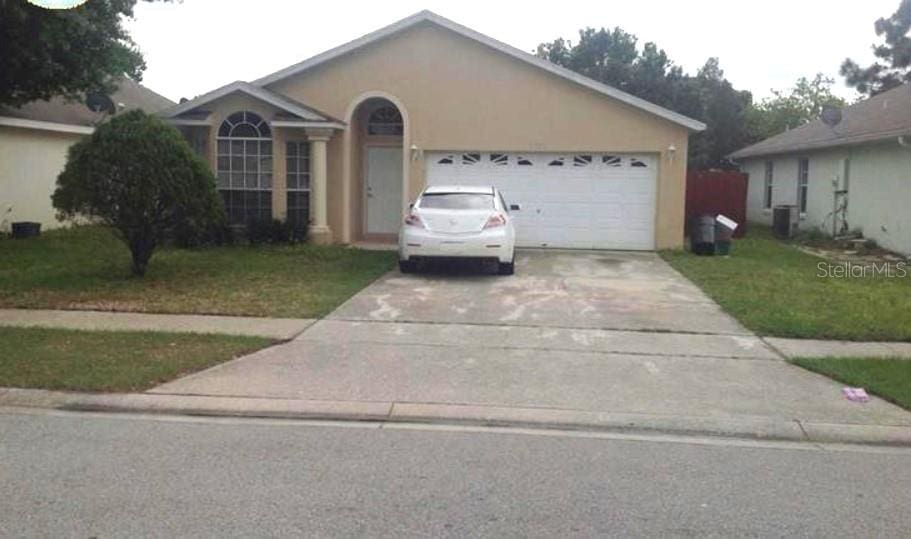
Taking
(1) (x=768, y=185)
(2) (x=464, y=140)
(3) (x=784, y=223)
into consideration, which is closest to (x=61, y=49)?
(2) (x=464, y=140)

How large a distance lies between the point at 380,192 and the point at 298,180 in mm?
2080

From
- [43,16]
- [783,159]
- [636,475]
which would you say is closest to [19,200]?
[43,16]

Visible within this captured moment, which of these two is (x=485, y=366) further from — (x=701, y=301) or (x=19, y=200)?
(x=19, y=200)

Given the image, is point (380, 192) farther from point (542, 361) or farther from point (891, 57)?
point (891, 57)

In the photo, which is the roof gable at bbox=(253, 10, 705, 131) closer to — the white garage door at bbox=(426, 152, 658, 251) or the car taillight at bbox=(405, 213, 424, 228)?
the white garage door at bbox=(426, 152, 658, 251)

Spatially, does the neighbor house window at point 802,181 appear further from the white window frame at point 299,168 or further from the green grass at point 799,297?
the white window frame at point 299,168

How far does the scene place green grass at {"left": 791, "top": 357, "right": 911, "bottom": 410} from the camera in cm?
740

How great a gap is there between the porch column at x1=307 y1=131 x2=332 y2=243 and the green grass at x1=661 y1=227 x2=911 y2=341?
716 cm

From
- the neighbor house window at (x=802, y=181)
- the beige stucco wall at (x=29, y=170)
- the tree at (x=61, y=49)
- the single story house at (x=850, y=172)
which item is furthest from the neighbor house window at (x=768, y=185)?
the beige stucco wall at (x=29, y=170)

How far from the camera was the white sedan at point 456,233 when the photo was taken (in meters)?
14.0

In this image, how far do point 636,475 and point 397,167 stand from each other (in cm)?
1533

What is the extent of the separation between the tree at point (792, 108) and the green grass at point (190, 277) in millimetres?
34264

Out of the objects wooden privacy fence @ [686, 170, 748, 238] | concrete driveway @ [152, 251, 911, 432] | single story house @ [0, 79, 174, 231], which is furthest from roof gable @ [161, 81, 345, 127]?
wooden privacy fence @ [686, 170, 748, 238]

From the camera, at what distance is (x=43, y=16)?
13562 mm
